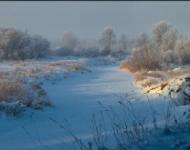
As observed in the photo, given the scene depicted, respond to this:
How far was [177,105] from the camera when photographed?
42.3 feet

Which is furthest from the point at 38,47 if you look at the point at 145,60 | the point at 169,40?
the point at 145,60

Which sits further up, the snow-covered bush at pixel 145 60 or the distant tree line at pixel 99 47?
the snow-covered bush at pixel 145 60

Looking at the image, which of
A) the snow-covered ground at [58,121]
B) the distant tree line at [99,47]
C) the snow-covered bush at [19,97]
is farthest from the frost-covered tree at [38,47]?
the snow-covered bush at [19,97]

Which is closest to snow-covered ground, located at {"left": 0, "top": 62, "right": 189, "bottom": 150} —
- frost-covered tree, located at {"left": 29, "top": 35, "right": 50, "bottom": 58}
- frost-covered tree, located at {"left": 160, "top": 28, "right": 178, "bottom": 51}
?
frost-covered tree, located at {"left": 160, "top": 28, "right": 178, "bottom": 51}

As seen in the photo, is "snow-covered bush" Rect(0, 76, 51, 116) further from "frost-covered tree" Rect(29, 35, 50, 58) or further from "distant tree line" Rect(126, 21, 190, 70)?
"frost-covered tree" Rect(29, 35, 50, 58)

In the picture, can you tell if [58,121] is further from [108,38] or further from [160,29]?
[108,38]

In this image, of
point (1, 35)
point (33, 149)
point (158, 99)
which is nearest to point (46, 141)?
point (33, 149)

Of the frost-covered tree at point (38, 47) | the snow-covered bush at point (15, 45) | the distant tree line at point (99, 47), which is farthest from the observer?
the distant tree line at point (99, 47)

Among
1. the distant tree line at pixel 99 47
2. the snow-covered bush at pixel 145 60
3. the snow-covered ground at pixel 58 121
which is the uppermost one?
the snow-covered ground at pixel 58 121

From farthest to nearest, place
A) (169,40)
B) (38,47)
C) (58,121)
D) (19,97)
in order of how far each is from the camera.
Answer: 1. (38,47)
2. (169,40)
3. (19,97)
4. (58,121)

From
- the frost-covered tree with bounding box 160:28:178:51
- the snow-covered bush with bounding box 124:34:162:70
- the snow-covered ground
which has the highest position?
the snow-covered ground

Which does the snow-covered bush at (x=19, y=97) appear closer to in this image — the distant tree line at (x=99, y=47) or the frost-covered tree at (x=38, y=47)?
the frost-covered tree at (x=38, y=47)

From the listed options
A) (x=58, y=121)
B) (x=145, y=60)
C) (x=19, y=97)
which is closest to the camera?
(x=58, y=121)

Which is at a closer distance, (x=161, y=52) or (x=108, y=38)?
(x=161, y=52)
